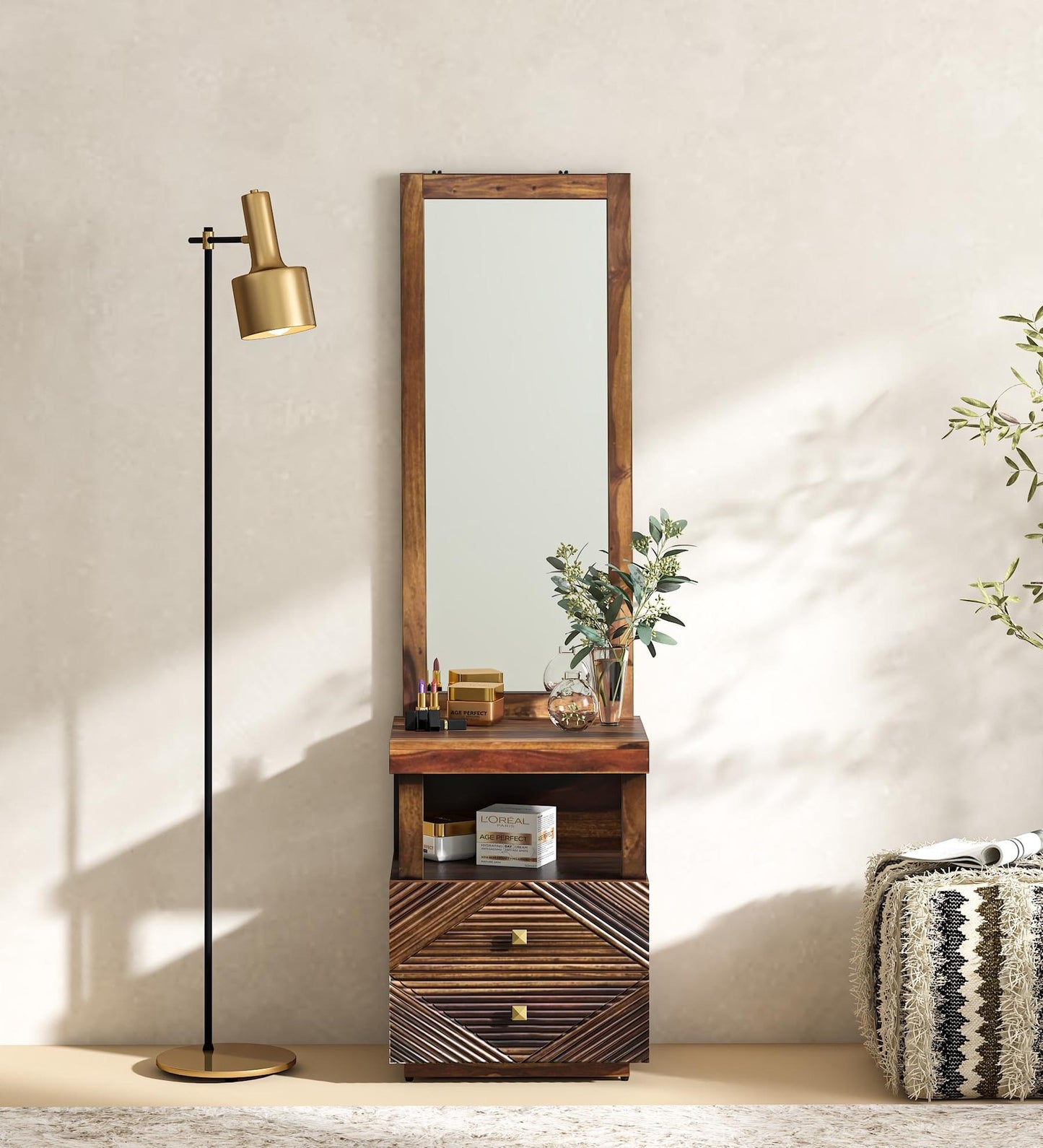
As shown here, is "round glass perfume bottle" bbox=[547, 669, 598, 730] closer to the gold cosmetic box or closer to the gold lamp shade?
the gold cosmetic box

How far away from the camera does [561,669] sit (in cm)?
294

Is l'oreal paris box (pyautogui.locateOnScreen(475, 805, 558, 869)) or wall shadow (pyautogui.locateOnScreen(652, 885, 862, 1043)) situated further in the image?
wall shadow (pyautogui.locateOnScreen(652, 885, 862, 1043))

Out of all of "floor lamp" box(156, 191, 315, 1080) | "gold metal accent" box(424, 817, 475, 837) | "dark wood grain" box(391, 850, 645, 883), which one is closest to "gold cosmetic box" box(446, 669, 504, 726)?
"gold metal accent" box(424, 817, 475, 837)

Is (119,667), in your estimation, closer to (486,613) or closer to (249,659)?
(249,659)

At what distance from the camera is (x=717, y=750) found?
3.13 meters

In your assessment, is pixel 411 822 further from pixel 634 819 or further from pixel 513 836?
pixel 634 819

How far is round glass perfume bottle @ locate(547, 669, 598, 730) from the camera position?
112 inches

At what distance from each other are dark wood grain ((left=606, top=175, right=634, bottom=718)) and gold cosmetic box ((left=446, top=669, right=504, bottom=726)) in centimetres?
37

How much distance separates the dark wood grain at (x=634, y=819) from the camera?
2730mm

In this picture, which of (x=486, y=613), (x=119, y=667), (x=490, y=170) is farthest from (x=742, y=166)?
(x=119, y=667)

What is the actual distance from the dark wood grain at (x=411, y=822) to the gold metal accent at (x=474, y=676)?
1.07 ft

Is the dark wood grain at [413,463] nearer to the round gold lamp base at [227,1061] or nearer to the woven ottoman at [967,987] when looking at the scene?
the round gold lamp base at [227,1061]

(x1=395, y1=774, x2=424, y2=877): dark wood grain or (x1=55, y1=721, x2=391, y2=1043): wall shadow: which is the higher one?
(x1=395, y1=774, x2=424, y2=877): dark wood grain

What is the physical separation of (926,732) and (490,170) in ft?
6.01
